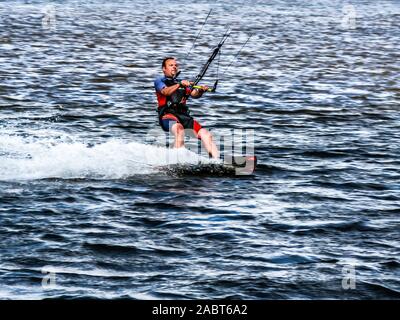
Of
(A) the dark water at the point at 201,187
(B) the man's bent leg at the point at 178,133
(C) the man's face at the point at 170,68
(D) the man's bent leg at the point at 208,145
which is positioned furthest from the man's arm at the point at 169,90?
(A) the dark water at the point at 201,187

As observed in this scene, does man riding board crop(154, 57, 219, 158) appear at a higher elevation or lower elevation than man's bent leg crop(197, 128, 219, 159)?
higher

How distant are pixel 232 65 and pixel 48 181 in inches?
744

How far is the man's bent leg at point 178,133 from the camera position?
17.9 metres

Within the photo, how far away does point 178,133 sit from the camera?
17859 millimetres

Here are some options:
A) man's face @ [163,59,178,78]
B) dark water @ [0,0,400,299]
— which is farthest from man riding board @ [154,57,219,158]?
dark water @ [0,0,400,299]

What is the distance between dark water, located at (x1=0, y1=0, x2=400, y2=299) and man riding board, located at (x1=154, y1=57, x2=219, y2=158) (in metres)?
0.38

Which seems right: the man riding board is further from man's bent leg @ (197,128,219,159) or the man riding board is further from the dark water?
the dark water

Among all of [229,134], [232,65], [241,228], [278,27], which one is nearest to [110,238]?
[241,228]

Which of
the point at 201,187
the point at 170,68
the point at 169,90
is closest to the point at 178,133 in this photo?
the point at 169,90

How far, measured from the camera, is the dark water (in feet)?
38.6

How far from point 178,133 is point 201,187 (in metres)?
1.79

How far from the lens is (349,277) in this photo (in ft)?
38.7

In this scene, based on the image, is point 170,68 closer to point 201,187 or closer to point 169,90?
point 169,90
